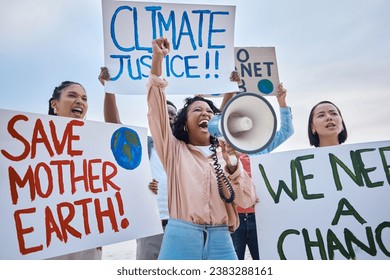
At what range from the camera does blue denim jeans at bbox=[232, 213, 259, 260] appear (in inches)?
73.7

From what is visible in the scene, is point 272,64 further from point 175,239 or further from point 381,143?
point 175,239

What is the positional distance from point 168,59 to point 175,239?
949 mm

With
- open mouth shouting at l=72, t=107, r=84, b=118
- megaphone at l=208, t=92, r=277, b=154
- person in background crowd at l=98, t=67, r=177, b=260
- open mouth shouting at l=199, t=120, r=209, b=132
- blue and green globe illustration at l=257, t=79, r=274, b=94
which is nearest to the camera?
megaphone at l=208, t=92, r=277, b=154

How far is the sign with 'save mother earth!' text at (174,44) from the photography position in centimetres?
188

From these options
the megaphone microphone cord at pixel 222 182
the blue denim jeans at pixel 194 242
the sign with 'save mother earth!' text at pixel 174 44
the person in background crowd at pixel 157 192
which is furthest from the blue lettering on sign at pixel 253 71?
the blue denim jeans at pixel 194 242

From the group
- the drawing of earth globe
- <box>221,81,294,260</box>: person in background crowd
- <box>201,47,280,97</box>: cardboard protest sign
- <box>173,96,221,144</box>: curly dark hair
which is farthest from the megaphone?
<box>201,47,280,97</box>: cardboard protest sign

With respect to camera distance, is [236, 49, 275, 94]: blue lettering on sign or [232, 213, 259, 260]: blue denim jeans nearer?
[232, 213, 259, 260]: blue denim jeans

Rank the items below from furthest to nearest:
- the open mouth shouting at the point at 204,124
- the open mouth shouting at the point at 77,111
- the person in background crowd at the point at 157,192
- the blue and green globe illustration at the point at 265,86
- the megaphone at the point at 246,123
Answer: the blue and green globe illustration at the point at 265,86 → the person in background crowd at the point at 157,192 → the open mouth shouting at the point at 77,111 → the open mouth shouting at the point at 204,124 → the megaphone at the point at 246,123

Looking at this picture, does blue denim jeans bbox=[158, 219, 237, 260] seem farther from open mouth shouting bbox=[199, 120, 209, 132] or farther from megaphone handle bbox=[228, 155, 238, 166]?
open mouth shouting bbox=[199, 120, 209, 132]

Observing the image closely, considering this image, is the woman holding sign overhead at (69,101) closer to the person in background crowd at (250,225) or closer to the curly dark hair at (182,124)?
the curly dark hair at (182,124)

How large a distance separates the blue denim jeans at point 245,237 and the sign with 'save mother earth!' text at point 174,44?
0.63 meters

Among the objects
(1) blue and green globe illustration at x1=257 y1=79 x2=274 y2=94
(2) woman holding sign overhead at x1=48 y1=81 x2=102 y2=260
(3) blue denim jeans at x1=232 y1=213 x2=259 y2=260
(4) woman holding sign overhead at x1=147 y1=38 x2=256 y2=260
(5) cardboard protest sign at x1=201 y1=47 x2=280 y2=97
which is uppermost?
(5) cardboard protest sign at x1=201 y1=47 x2=280 y2=97

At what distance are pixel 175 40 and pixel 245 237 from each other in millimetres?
1008

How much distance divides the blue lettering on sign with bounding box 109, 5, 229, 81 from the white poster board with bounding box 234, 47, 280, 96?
Answer: 0.98ft
